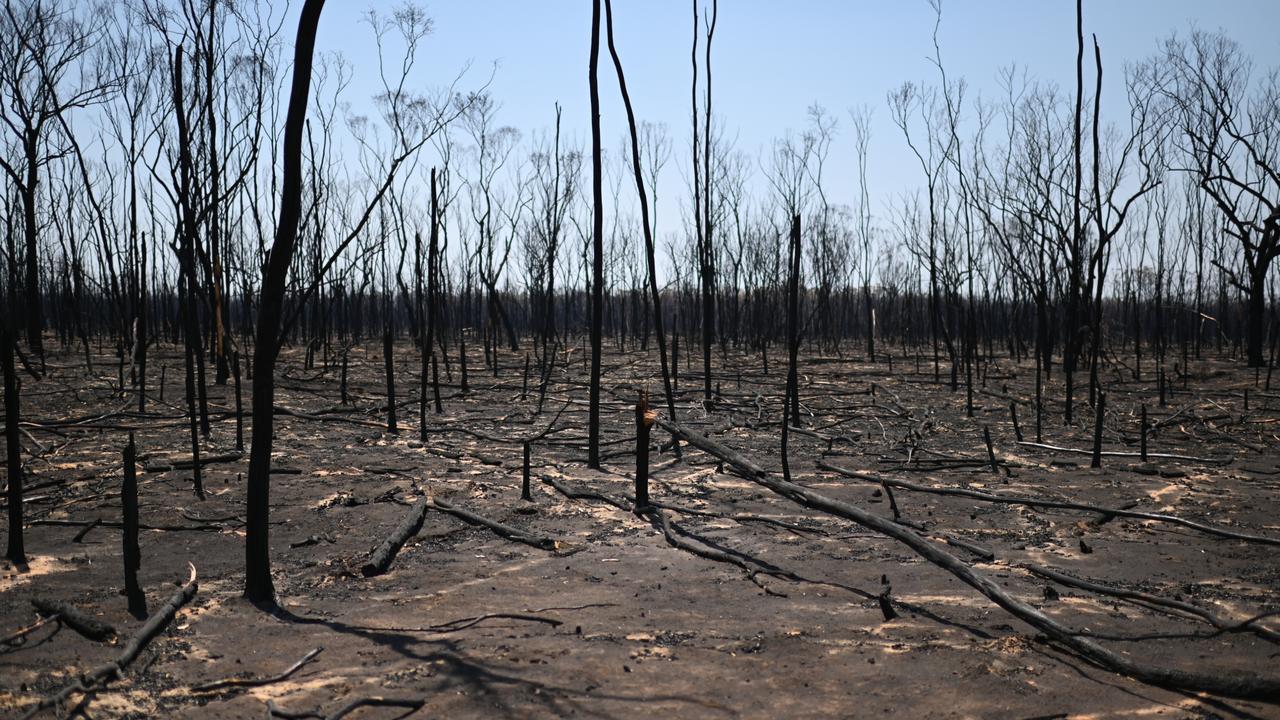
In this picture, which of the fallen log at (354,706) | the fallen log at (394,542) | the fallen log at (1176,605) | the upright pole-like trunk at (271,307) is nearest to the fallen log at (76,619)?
the upright pole-like trunk at (271,307)

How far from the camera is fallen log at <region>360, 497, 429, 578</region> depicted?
3.97 meters

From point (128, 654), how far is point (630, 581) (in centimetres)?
198

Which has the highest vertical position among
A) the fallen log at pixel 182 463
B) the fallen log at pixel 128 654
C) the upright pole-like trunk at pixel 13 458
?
the upright pole-like trunk at pixel 13 458

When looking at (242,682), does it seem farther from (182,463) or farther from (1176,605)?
(182,463)

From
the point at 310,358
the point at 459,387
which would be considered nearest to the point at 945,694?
the point at 459,387

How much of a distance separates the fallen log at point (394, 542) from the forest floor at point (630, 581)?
8cm

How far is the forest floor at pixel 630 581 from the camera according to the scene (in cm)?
271

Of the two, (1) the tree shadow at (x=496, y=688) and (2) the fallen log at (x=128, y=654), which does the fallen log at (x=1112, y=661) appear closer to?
(1) the tree shadow at (x=496, y=688)

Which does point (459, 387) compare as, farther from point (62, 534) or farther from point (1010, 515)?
point (1010, 515)

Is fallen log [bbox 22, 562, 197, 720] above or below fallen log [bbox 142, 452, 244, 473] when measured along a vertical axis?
below

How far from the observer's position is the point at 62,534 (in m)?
4.54

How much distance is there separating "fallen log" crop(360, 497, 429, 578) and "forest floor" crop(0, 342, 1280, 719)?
0.08 meters

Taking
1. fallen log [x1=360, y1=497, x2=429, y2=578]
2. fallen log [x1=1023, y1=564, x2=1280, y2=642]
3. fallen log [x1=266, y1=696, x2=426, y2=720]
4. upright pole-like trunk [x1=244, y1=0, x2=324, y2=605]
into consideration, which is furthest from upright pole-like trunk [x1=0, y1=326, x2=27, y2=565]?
fallen log [x1=1023, y1=564, x2=1280, y2=642]

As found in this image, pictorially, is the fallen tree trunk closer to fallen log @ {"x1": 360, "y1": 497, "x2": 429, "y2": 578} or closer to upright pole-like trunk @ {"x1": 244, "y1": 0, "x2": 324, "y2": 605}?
fallen log @ {"x1": 360, "y1": 497, "x2": 429, "y2": 578}
